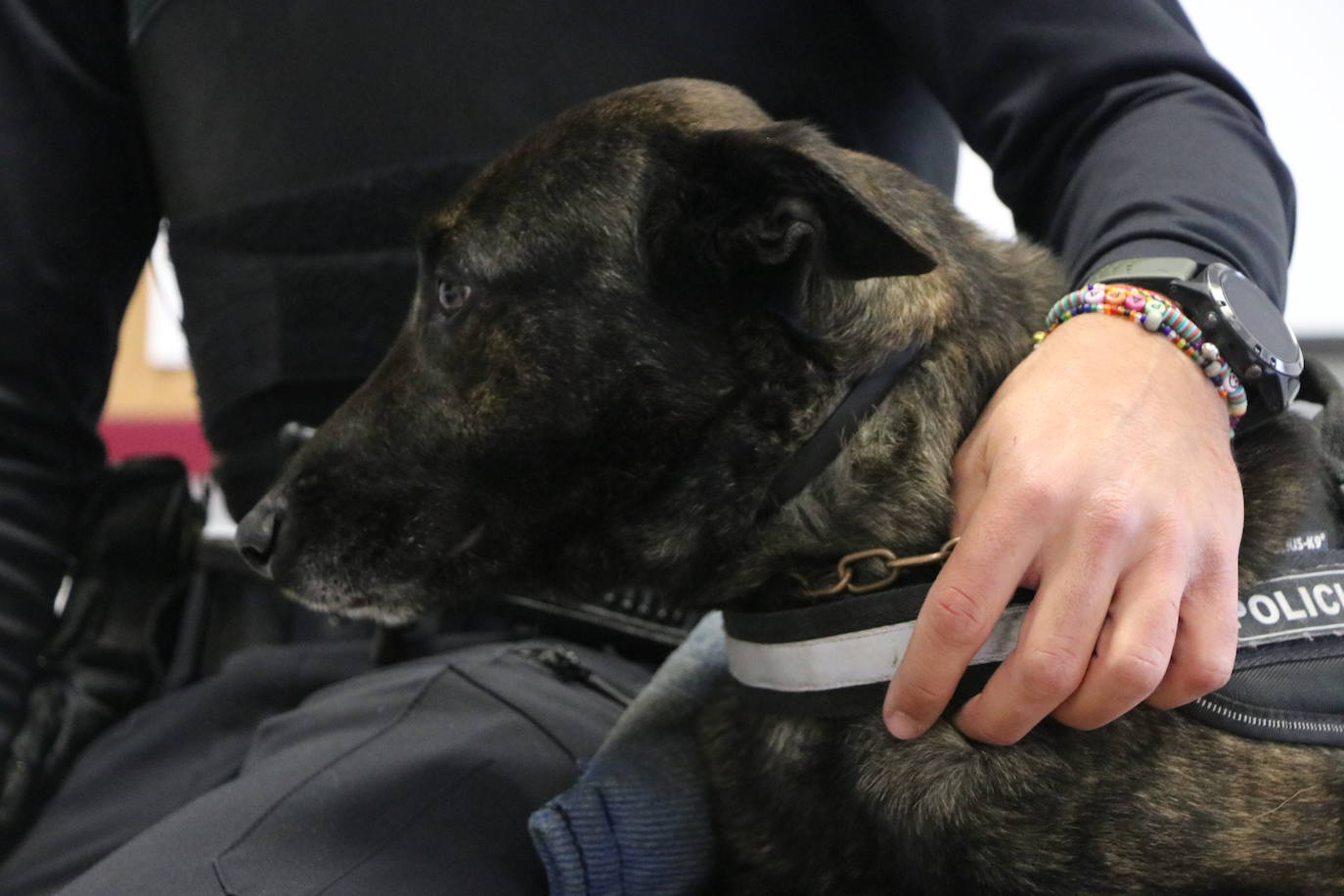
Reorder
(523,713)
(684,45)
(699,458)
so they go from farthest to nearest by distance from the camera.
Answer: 1. (684,45)
2. (523,713)
3. (699,458)

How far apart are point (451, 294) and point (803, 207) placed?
35 cm

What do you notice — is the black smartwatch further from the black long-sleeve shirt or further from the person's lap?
the person's lap

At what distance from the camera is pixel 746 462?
99cm

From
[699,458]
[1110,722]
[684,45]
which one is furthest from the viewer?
[684,45]

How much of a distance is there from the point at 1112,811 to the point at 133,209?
144 cm

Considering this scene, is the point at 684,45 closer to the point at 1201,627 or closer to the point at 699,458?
the point at 699,458

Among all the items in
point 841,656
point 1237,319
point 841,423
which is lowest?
point 841,656

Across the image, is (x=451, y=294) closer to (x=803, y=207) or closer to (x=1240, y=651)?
(x=803, y=207)

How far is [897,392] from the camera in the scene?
0.96 metres

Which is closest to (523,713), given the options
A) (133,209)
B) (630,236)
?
(630,236)

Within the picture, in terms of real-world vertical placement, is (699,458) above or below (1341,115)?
above

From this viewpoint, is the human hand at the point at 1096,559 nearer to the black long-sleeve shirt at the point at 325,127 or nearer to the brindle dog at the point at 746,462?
the brindle dog at the point at 746,462

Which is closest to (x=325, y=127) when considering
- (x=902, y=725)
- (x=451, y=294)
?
(x=451, y=294)

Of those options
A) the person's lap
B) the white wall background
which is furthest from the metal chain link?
the white wall background
